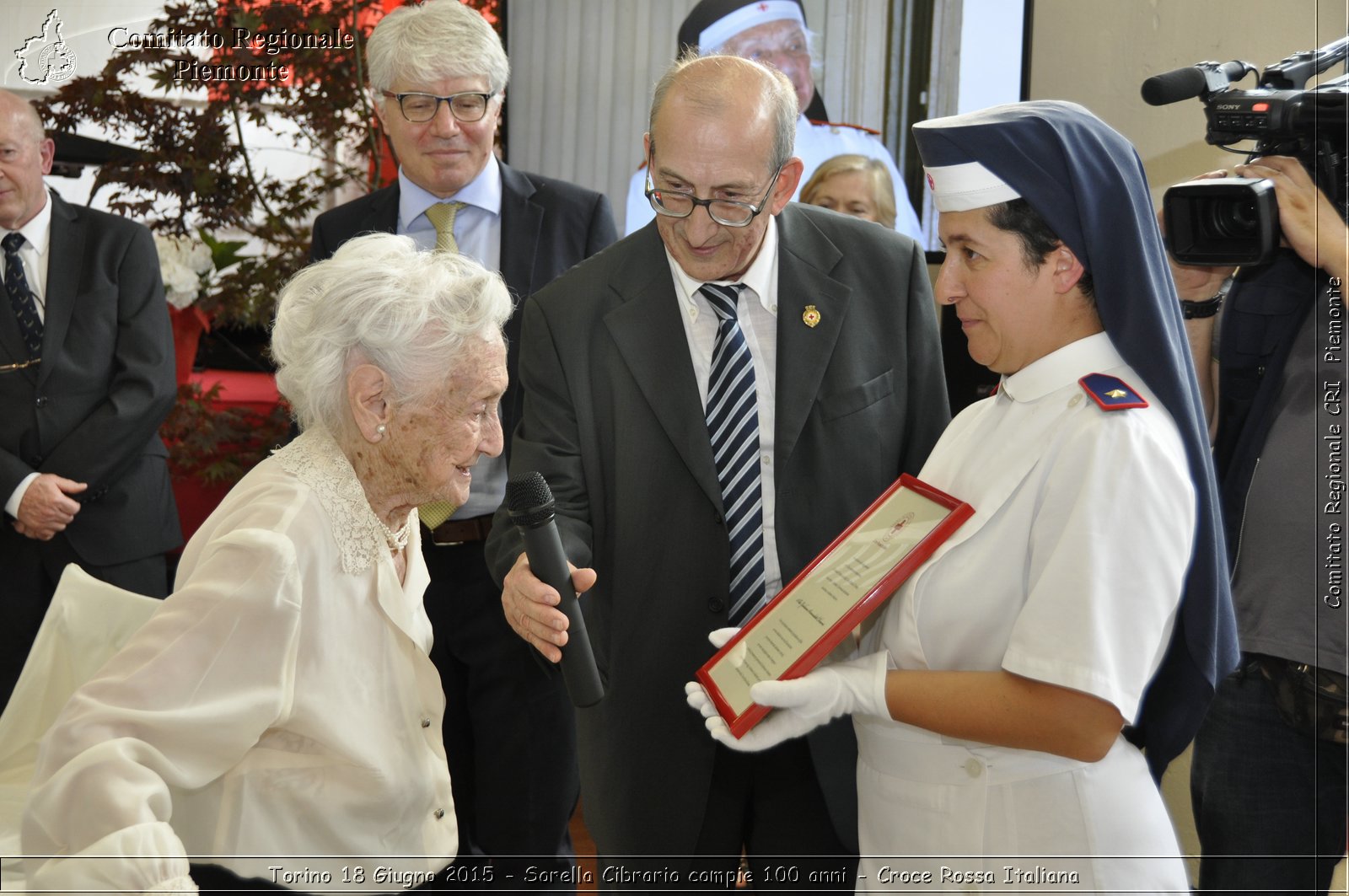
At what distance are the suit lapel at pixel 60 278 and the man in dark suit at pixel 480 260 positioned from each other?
93 cm

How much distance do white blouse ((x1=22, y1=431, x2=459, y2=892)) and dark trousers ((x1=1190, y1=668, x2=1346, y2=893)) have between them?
1357 mm

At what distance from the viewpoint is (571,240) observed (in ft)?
10.00

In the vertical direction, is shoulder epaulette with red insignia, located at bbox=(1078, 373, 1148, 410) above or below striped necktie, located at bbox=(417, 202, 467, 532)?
below

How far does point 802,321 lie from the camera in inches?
82.7

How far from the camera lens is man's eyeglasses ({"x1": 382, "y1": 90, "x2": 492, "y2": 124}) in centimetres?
289

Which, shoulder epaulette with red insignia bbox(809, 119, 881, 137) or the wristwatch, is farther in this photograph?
shoulder epaulette with red insignia bbox(809, 119, 881, 137)

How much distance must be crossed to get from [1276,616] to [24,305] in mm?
3389

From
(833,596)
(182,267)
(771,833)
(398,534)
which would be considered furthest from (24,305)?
(833,596)

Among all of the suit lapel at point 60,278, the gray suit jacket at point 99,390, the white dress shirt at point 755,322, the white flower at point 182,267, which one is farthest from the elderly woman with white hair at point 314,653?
the white flower at point 182,267

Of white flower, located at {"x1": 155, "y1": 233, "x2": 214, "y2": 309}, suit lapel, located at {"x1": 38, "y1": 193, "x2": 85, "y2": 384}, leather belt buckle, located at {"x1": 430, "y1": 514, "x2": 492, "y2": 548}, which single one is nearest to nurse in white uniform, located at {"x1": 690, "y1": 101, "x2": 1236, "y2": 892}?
leather belt buckle, located at {"x1": 430, "y1": 514, "x2": 492, "y2": 548}

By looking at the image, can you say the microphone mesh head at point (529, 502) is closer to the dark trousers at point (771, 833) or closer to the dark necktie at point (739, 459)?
the dark necktie at point (739, 459)

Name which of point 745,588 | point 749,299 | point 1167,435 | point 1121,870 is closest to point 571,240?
point 749,299

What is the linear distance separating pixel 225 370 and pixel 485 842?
2746mm

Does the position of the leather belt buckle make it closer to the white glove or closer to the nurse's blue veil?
the white glove
